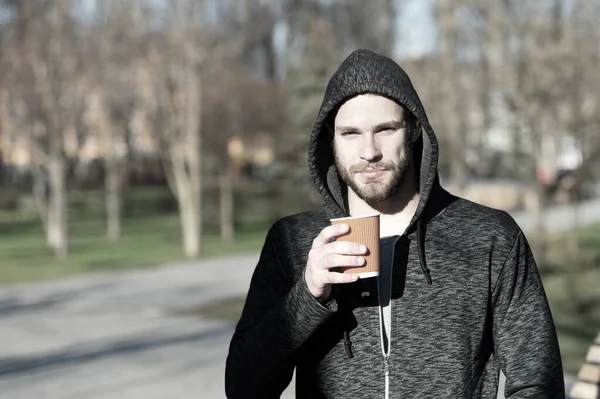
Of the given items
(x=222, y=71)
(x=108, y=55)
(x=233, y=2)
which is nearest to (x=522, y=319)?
(x=108, y=55)

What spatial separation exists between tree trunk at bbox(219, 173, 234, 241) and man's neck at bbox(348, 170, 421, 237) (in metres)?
19.8

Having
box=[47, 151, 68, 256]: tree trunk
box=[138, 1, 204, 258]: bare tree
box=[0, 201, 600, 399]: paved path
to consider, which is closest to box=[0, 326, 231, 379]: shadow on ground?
box=[0, 201, 600, 399]: paved path

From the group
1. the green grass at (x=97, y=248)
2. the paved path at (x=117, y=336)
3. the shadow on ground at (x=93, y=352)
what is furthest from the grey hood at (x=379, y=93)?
the green grass at (x=97, y=248)

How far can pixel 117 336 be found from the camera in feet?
31.8

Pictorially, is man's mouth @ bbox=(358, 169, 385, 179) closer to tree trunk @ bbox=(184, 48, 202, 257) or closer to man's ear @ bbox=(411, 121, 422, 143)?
man's ear @ bbox=(411, 121, 422, 143)

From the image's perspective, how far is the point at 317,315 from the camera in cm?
193

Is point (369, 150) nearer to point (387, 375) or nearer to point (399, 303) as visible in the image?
point (399, 303)

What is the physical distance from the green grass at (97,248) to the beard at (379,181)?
44.0 ft

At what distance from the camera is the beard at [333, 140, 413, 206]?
2.06m

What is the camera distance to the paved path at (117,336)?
7.47 m

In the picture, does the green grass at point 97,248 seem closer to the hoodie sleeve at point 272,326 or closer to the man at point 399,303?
the hoodie sleeve at point 272,326

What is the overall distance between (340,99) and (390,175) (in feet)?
0.74

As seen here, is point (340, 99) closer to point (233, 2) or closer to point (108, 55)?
point (108, 55)

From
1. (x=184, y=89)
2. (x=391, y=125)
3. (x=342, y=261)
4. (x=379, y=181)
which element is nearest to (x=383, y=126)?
(x=391, y=125)
